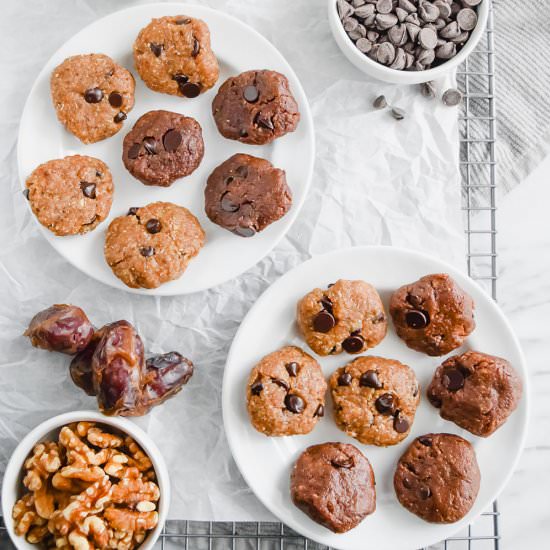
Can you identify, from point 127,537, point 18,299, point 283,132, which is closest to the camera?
point 127,537

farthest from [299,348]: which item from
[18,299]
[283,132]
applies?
[18,299]

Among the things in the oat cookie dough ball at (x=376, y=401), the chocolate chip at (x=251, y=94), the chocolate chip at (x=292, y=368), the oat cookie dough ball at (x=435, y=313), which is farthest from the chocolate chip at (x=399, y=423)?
the chocolate chip at (x=251, y=94)

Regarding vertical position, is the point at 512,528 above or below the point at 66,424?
below

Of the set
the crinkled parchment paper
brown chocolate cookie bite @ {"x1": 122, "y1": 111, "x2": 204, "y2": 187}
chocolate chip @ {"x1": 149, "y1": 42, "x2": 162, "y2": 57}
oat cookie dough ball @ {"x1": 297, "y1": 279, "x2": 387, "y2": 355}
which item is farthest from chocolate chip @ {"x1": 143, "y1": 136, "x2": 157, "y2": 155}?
oat cookie dough ball @ {"x1": 297, "y1": 279, "x2": 387, "y2": 355}

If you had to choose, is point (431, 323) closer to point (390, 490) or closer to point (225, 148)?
point (390, 490)

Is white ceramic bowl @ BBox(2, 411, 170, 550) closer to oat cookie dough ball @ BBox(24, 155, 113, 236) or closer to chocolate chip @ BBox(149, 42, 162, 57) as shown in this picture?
oat cookie dough ball @ BBox(24, 155, 113, 236)

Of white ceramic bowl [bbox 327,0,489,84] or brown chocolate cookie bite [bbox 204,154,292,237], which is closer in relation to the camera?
brown chocolate cookie bite [bbox 204,154,292,237]

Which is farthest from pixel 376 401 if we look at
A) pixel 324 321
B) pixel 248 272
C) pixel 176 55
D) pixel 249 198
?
pixel 176 55
